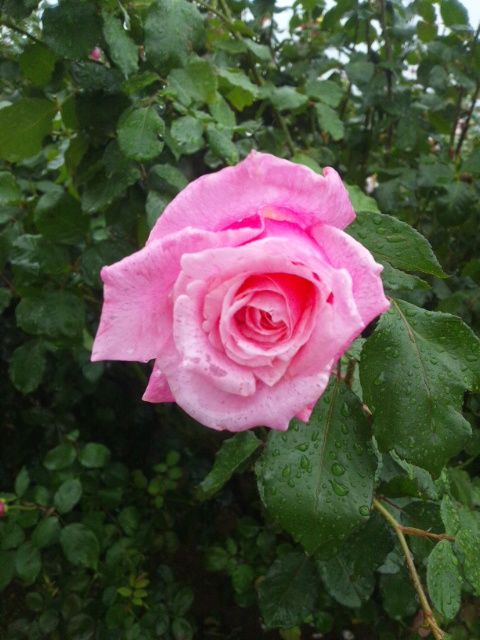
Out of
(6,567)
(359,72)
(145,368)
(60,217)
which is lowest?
(6,567)

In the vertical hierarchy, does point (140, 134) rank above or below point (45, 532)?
above

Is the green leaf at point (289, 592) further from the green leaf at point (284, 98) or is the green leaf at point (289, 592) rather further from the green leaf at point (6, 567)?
the green leaf at point (284, 98)

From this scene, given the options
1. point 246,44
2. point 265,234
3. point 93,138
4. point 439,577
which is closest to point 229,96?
point 246,44

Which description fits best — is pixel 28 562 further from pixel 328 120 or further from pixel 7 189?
pixel 328 120

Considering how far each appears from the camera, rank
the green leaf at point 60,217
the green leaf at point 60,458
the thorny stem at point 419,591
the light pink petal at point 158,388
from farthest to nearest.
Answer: the green leaf at point 60,458 → the green leaf at point 60,217 → the thorny stem at point 419,591 → the light pink petal at point 158,388

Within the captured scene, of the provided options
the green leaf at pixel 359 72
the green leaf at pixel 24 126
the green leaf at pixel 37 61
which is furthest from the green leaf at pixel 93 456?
the green leaf at pixel 359 72

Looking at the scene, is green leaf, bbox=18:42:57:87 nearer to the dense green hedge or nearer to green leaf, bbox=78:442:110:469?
the dense green hedge

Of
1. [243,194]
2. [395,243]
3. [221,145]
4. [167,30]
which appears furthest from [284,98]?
[243,194]
